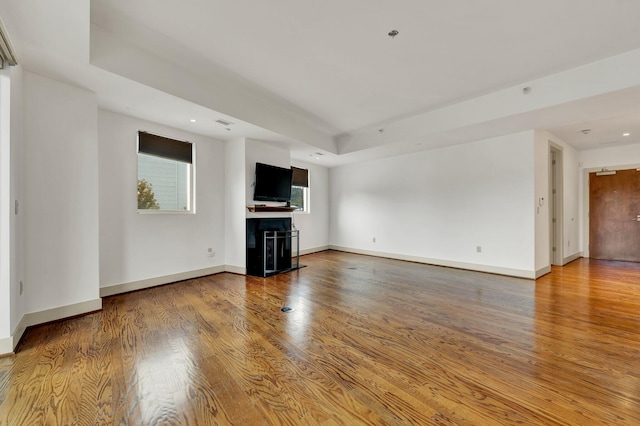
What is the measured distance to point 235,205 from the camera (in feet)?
16.0

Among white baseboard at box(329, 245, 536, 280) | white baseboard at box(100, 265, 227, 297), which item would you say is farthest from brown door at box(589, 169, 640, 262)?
white baseboard at box(100, 265, 227, 297)

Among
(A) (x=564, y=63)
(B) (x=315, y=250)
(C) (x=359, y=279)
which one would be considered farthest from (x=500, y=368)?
(B) (x=315, y=250)

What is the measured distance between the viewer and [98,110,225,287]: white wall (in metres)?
3.54

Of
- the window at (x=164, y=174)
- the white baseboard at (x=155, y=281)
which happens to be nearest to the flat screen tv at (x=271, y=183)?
the window at (x=164, y=174)

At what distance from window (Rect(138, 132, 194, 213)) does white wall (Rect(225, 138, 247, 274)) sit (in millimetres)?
655

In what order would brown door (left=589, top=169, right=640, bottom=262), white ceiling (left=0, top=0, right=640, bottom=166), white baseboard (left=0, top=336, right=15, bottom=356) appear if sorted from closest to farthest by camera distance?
white baseboard (left=0, top=336, right=15, bottom=356), white ceiling (left=0, top=0, right=640, bottom=166), brown door (left=589, top=169, right=640, bottom=262)

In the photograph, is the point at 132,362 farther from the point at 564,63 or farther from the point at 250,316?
the point at 564,63

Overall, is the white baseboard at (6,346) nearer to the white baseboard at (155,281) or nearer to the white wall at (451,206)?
the white baseboard at (155,281)

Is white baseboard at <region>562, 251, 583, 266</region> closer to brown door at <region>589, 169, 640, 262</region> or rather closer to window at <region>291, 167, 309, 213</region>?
brown door at <region>589, 169, 640, 262</region>

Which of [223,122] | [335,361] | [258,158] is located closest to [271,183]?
[258,158]

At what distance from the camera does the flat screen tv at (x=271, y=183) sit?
4891 millimetres

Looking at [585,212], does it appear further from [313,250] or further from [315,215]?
[313,250]

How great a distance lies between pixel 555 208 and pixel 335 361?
245 inches

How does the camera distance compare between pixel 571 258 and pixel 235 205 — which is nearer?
pixel 235 205
